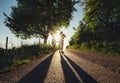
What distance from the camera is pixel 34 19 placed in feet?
150

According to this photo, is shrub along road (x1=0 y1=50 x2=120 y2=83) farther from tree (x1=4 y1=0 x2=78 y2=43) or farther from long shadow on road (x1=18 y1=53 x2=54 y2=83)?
tree (x1=4 y1=0 x2=78 y2=43)

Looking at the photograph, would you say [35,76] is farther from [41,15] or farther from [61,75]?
[41,15]

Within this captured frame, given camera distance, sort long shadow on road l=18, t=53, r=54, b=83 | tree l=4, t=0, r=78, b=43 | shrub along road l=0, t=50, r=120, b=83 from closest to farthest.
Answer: long shadow on road l=18, t=53, r=54, b=83 → shrub along road l=0, t=50, r=120, b=83 → tree l=4, t=0, r=78, b=43

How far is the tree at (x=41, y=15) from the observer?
45781 mm

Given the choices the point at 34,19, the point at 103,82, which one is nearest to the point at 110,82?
the point at 103,82

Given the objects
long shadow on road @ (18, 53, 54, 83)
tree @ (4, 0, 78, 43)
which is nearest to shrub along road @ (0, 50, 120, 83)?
long shadow on road @ (18, 53, 54, 83)

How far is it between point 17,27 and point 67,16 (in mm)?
10325

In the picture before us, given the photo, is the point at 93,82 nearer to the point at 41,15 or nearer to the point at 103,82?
the point at 103,82

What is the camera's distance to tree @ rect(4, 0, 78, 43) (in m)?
45.8

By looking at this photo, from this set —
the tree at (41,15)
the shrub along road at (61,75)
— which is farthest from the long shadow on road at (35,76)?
the tree at (41,15)

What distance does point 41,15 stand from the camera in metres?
45.8

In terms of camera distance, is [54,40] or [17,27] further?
[54,40]

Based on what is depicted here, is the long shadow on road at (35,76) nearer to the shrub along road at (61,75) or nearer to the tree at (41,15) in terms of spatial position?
the shrub along road at (61,75)

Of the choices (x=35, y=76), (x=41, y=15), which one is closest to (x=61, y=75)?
(x=35, y=76)
